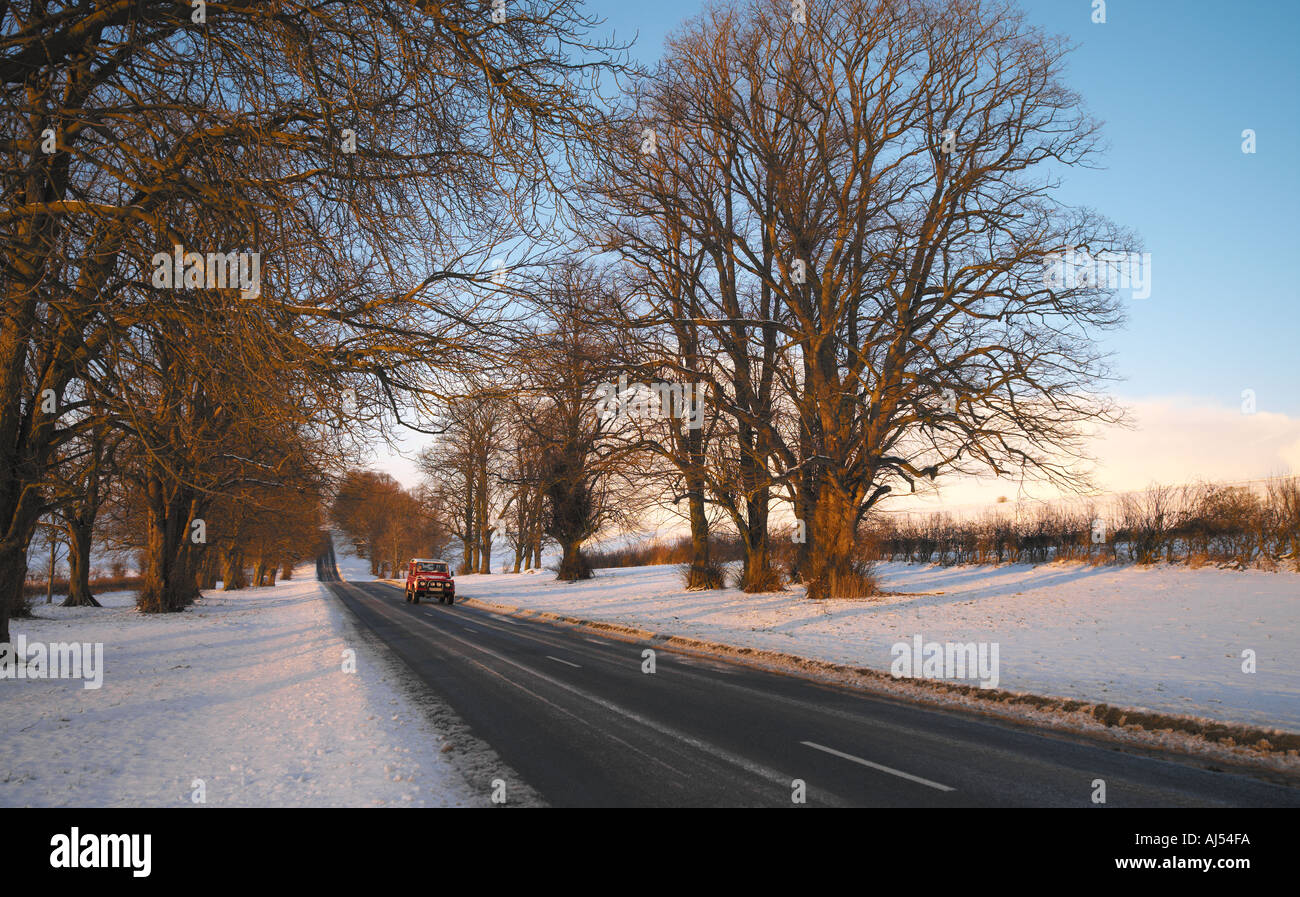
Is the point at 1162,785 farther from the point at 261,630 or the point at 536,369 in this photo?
the point at 261,630

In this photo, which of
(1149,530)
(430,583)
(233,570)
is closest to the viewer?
(1149,530)

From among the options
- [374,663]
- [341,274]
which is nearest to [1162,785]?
[341,274]

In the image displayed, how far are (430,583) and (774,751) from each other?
3063 centimetres

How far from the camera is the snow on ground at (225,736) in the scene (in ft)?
18.2

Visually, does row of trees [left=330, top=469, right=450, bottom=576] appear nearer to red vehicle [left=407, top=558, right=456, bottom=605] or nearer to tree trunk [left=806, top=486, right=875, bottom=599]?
red vehicle [left=407, top=558, right=456, bottom=605]

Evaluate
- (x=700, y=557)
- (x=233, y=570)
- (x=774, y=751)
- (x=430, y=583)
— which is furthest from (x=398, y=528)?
(x=774, y=751)

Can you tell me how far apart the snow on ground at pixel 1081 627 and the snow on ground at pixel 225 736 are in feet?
26.1

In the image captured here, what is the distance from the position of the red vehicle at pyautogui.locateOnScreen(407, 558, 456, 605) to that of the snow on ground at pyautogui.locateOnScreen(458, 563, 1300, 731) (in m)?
8.07

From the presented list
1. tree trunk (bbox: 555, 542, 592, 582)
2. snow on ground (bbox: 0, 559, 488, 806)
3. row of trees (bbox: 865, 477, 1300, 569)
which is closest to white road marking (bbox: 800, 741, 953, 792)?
snow on ground (bbox: 0, 559, 488, 806)

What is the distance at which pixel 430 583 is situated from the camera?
3488 cm

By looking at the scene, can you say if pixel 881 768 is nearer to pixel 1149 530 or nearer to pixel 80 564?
pixel 1149 530

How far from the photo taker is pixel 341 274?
718 centimetres

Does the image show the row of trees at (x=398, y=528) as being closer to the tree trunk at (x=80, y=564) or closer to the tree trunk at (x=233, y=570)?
the tree trunk at (x=233, y=570)

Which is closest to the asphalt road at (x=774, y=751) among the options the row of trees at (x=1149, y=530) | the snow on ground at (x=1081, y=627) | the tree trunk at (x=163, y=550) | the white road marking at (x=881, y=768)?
the white road marking at (x=881, y=768)
